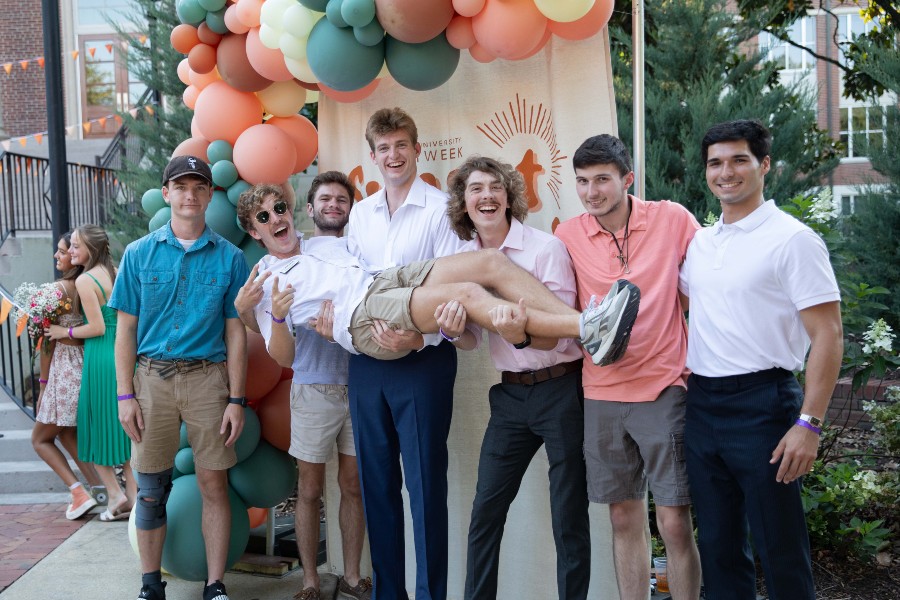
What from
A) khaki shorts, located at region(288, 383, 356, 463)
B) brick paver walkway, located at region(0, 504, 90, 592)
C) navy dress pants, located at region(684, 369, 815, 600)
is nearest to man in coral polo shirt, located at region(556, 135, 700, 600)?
navy dress pants, located at region(684, 369, 815, 600)

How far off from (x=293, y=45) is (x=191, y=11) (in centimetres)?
72

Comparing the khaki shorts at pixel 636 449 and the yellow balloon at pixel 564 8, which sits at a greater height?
the yellow balloon at pixel 564 8

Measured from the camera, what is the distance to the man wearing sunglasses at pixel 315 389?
3.66 m

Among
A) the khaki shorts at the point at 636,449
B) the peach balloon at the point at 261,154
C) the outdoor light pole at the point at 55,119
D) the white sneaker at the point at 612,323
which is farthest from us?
the outdoor light pole at the point at 55,119

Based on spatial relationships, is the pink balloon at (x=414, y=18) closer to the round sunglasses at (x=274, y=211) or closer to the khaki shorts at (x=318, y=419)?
the round sunglasses at (x=274, y=211)

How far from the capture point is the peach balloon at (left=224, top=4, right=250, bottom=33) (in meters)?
3.87

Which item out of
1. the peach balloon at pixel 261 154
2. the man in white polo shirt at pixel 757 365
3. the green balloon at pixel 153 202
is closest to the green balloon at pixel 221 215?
the peach balloon at pixel 261 154

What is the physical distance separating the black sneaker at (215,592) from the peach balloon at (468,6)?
2.70 metres

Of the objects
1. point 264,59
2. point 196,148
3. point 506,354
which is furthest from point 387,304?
point 196,148

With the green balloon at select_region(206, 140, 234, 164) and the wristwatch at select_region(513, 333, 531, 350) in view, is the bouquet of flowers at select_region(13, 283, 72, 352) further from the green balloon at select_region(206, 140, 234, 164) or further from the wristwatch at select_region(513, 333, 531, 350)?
the wristwatch at select_region(513, 333, 531, 350)

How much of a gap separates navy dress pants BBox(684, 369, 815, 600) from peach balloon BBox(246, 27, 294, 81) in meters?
2.36

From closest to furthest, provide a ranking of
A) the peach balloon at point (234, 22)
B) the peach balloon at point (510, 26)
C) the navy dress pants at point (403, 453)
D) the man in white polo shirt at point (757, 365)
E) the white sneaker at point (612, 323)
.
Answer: the man in white polo shirt at point (757, 365)
the white sneaker at point (612, 323)
the peach balloon at point (510, 26)
the navy dress pants at point (403, 453)
the peach balloon at point (234, 22)

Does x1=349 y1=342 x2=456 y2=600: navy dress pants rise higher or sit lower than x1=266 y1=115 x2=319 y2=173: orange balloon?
lower

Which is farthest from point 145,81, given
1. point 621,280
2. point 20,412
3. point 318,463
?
point 621,280
